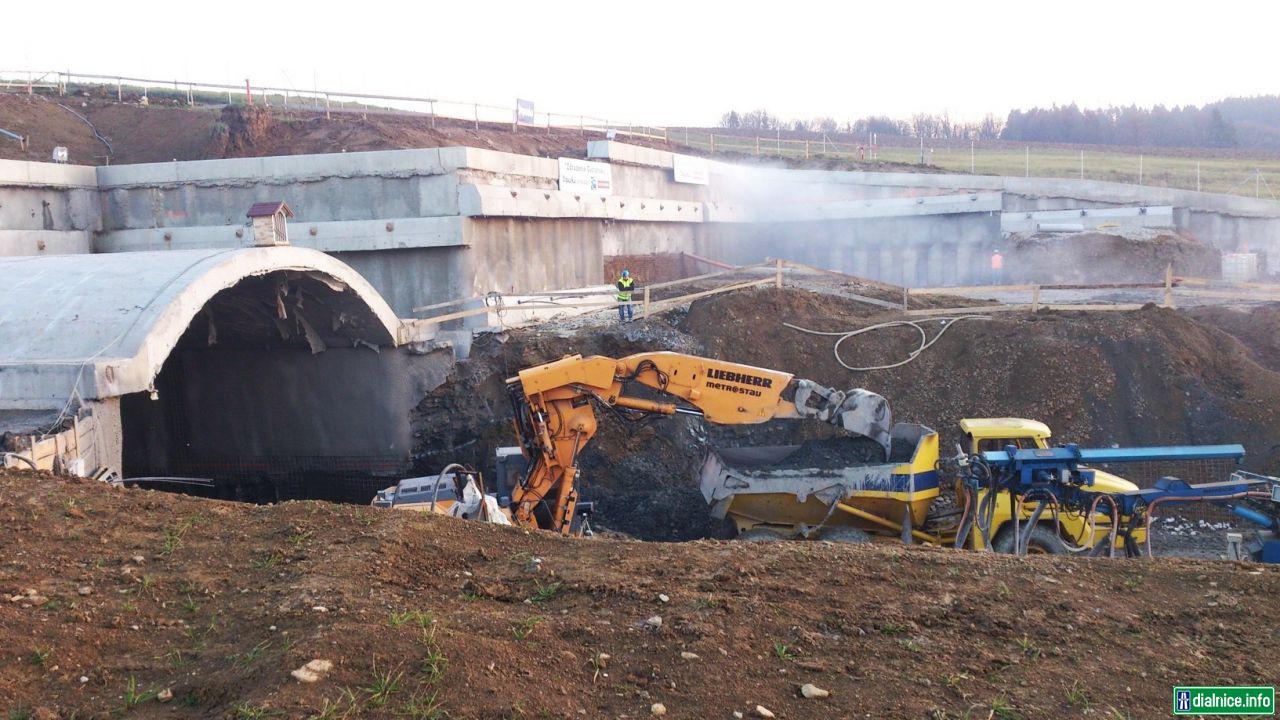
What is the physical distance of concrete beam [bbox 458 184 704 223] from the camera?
74.0ft

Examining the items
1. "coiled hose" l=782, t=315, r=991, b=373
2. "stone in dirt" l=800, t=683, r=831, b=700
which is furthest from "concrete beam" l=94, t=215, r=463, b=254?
"stone in dirt" l=800, t=683, r=831, b=700

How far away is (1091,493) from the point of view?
11266mm

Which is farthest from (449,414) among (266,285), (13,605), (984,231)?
(984,231)

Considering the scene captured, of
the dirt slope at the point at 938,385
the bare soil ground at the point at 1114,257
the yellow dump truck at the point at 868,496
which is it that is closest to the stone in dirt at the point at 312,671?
the yellow dump truck at the point at 868,496

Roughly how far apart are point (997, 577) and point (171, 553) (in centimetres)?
613

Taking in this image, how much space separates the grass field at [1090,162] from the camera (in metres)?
46.3

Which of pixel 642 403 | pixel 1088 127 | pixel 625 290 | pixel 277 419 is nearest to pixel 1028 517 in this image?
pixel 642 403

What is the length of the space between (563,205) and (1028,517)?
681 inches

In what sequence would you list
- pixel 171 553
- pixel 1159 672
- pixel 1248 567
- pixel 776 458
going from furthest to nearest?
pixel 776 458 < pixel 1248 567 < pixel 171 553 < pixel 1159 672

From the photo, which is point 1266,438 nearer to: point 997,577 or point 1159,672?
point 997,577

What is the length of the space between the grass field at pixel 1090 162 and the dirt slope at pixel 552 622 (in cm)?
4128

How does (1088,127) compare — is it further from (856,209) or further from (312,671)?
(312,671)

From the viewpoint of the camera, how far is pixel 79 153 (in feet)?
82.9

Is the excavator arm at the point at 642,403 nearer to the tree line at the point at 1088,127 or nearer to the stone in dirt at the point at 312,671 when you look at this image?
the stone in dirt at the point at 312,671
